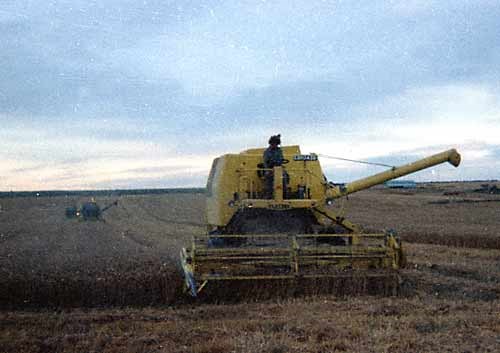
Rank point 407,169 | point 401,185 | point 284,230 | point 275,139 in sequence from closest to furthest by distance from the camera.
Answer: point 275,139, point 284,230, point 407,169, point 401,185

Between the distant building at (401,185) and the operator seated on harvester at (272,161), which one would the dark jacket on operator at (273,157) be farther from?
the distant building at (401,185)

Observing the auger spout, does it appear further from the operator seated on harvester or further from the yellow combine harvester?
the operator seated on harvester

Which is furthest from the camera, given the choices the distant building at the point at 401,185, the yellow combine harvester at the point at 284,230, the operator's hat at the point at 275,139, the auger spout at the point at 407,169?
the distant building at the point at 401,185

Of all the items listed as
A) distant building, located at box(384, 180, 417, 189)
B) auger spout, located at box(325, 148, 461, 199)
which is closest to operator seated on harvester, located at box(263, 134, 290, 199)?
auger spout, located at box(325, 148, 461, 199)

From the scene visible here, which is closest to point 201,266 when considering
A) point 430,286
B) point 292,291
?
point 292,291

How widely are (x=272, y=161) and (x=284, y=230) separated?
1457 mm

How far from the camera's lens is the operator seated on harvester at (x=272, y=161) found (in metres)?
12.0

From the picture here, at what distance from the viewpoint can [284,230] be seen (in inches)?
479

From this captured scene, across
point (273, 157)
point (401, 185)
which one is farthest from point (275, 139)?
point (401, 185)

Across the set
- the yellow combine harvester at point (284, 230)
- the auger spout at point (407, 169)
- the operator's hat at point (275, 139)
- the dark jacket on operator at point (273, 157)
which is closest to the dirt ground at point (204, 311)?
the yellow combine harvester at point (284, 230)

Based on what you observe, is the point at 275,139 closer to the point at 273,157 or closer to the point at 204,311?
the point at 273,157

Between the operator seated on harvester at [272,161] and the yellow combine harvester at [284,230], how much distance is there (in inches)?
1.6

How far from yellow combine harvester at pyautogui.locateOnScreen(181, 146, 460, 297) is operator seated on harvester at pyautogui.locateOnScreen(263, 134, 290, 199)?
0.14ft

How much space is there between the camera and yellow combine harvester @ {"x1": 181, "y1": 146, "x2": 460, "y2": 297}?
10531 mm
